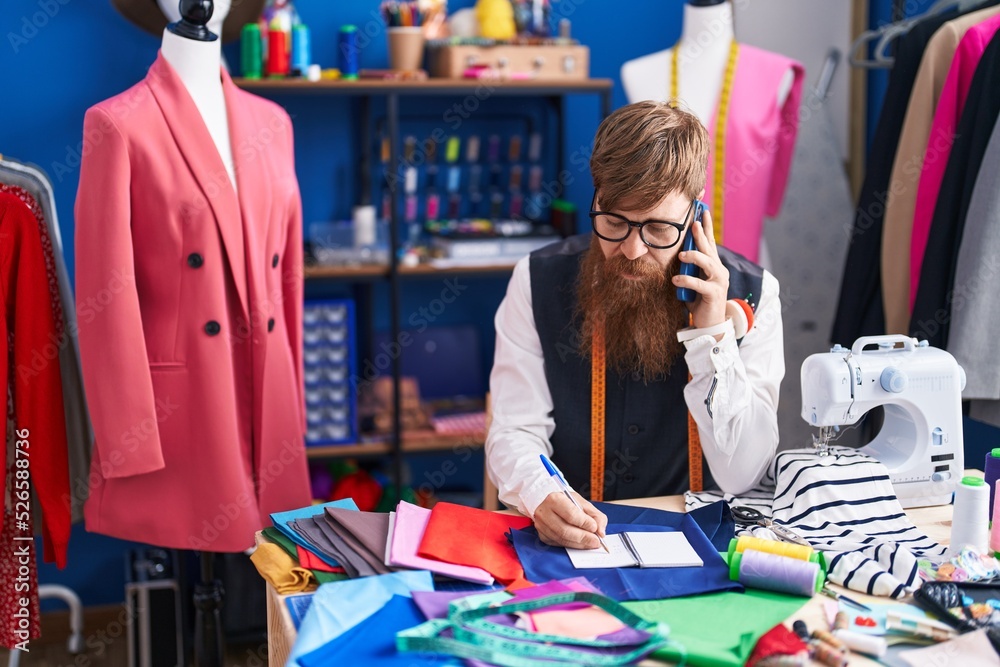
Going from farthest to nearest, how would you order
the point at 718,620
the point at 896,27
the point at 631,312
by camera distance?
the point at 896,27
the point at 631,312
the point at 718,620

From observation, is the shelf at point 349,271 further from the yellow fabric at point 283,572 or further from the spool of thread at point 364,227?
the yellow fabric at point 283,572

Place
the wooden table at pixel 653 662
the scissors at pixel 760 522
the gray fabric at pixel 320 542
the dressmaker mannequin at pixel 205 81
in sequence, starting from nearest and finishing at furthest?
1. the wooden table at pixel 653 662
2. the gray fabric at pixel 320 542
3. the scissors at pixel 760 522
4. the dressmaker mannequin at pixel 205 81

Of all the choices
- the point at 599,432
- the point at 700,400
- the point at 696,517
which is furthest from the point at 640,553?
the point at 599,432

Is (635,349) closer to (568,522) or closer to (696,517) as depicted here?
(696,517)

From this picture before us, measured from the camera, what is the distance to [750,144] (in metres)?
3.16

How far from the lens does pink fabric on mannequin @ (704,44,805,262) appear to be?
124 inches

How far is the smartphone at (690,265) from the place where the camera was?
1.95 metres

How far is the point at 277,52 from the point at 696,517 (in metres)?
2.13

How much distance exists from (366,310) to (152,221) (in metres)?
1.33

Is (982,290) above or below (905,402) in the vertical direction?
above

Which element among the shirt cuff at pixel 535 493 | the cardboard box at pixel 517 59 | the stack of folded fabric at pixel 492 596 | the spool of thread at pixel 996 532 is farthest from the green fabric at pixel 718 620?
the cardboard box at pixel 517 59

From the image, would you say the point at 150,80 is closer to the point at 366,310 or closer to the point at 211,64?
A: the point at 211,64

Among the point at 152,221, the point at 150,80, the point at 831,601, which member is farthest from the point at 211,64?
the point at 831,601

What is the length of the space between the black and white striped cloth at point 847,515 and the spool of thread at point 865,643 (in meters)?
0.17
